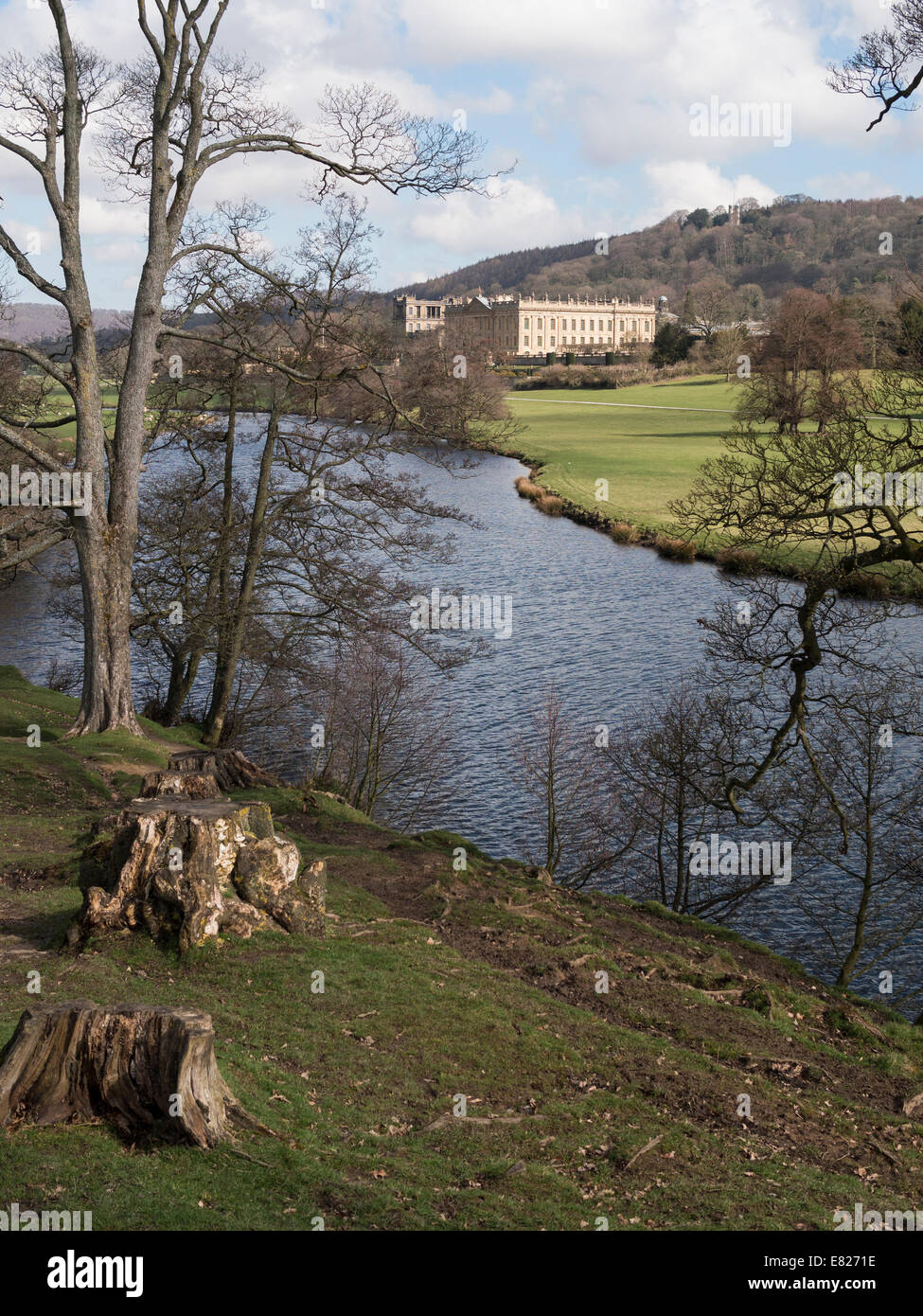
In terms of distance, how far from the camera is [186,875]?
1028 cm

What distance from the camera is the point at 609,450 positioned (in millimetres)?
82875

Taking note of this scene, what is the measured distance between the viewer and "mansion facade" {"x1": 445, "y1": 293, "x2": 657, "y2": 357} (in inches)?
6895

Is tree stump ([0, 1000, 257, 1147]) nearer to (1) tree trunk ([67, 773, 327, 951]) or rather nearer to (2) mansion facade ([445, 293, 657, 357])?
(1) tree trunk ([67, 773, 327, 951])

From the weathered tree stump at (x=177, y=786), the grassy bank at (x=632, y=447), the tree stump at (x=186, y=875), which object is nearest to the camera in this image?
the tree stump at (x=186, y=875)

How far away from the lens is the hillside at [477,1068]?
6.43 meters

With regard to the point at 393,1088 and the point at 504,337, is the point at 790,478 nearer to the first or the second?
the point at 393,1088

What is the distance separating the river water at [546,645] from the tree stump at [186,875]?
9579 mm
